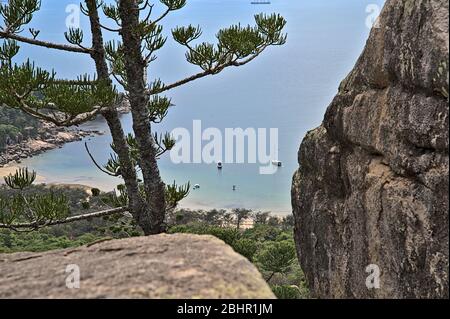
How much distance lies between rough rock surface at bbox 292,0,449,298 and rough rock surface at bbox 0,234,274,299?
4.26ft

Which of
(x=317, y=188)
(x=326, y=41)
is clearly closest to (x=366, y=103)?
(x=317, y=188)

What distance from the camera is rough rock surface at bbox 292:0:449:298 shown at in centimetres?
337

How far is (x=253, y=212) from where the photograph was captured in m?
25.6

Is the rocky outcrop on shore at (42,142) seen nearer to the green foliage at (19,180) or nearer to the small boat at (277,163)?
the small boat at (277,163)

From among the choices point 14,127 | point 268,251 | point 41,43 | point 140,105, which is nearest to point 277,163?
point 268,251

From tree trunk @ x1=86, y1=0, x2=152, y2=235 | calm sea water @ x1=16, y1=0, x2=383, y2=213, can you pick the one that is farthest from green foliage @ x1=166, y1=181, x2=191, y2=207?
calm sea water @ x1=16, y1=0, x2=383, y2=213

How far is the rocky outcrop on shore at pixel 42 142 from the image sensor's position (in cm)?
3394

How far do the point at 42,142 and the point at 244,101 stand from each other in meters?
15.3

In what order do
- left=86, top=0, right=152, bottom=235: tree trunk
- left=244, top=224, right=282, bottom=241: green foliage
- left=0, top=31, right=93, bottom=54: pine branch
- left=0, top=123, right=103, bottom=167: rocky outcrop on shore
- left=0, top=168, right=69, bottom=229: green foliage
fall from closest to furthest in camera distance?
1. left=0, top=168, right=69, bottom=229: green foliage
2. left=0, top=31, right=93, bottom=54: pine branch
3. left=86, top=0, right=152, bottom=235: tree trunk
4. left=244, top=224, right=282, bottom=241: green foliage
5. left=0, top=123, right=103, bottom=167: rocky outcrop on shore

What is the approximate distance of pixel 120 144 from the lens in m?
6.35

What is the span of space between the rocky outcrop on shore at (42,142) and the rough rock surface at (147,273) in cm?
2988

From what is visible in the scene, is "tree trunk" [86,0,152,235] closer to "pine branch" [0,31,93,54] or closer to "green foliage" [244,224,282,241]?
"pine branch" [0,31,93,54]

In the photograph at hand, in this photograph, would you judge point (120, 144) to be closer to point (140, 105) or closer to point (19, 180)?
point (140, 105)

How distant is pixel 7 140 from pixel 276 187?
16.9 metres
